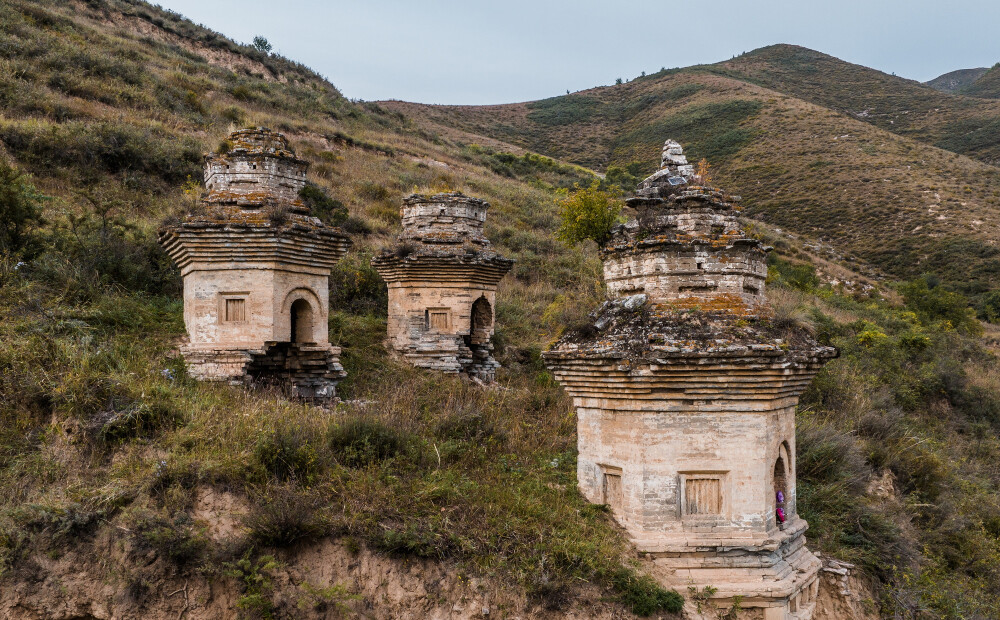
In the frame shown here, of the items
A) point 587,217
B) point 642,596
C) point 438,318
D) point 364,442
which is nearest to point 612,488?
point 642,596

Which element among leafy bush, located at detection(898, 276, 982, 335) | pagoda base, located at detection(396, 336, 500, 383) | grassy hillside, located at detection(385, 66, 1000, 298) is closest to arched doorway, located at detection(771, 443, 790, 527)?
pagoda base, located at detection(396, 336, 500, 383)

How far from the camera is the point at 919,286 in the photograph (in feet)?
104

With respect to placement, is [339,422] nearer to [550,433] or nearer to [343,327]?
[550,433]

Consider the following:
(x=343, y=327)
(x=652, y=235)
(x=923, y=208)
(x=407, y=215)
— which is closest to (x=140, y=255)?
(x=343, y=327)

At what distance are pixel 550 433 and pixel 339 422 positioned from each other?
10.2 feet

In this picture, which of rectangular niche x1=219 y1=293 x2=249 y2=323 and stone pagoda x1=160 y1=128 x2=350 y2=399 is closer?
stone pagoda x1=160 y1=128 x2=350 y2=399

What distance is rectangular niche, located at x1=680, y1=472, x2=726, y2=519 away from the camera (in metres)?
6.26

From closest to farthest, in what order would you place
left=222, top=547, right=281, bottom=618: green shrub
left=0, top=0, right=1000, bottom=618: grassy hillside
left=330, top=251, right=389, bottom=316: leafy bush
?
left=222, top=547, right=281, bottom=618: green shrub
left=0, top=0, right=1000, bottom=618: grassy hillside
left=330, top=251, right=389, bottom=316: leafy bush

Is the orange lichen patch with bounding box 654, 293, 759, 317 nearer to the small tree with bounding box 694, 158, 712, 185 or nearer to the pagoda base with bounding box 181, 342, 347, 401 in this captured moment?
the small tree with bounding box 694, 158, 712, 185

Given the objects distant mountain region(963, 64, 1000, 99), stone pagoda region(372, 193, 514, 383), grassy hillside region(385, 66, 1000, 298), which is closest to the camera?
stone pagoda region(372, 193, 514, 383)

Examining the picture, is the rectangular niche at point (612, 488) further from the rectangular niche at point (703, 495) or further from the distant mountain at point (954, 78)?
the distant mountain at point (954, 78)

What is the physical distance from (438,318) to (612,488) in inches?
254

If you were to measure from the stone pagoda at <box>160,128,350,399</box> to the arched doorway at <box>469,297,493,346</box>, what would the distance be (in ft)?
12.7

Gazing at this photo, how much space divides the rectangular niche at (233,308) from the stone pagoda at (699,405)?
189 inches
